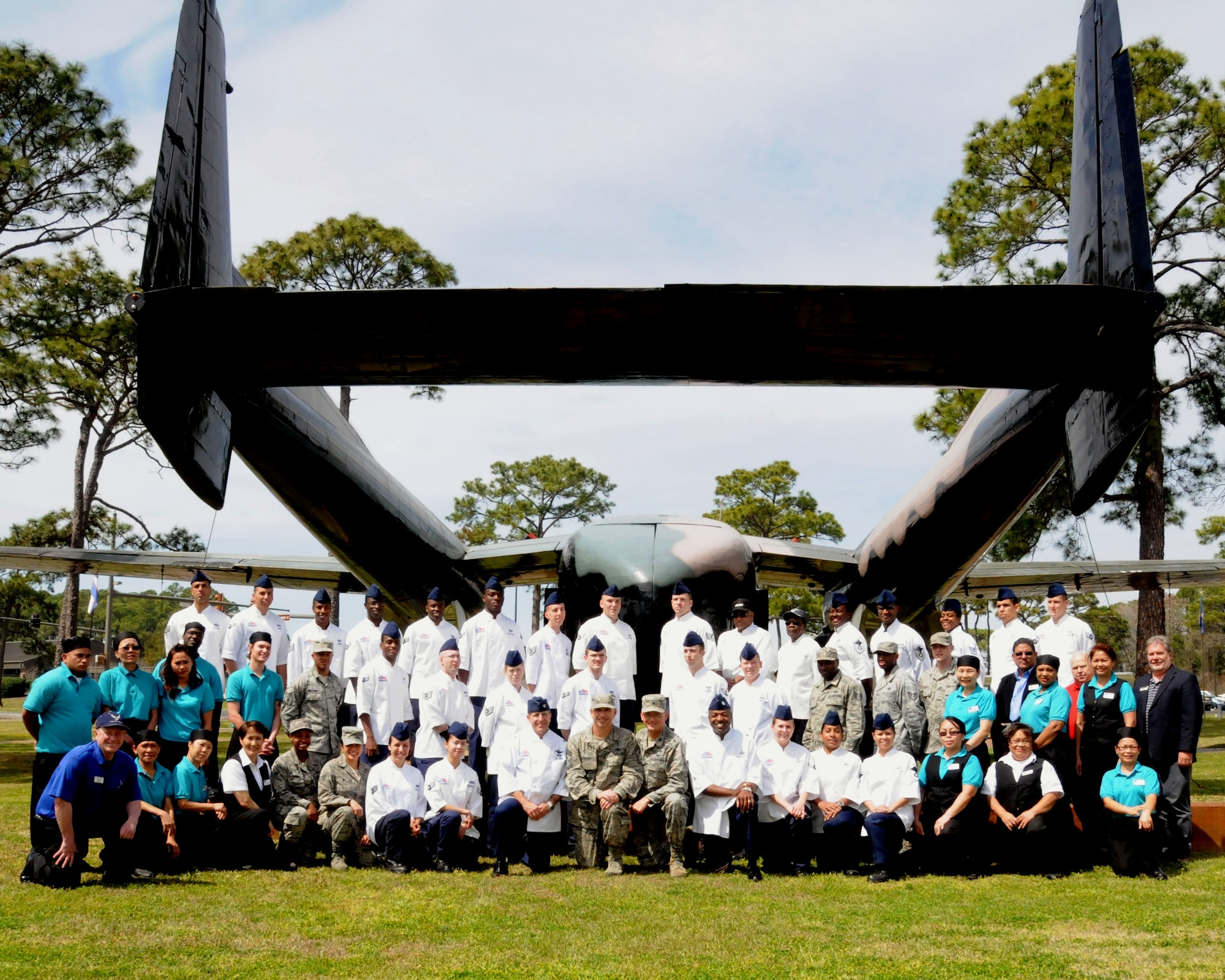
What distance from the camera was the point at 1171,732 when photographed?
8.58 m

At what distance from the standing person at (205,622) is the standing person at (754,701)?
17.8 ft

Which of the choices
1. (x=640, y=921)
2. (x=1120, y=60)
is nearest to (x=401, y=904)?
(x=640, y=921)

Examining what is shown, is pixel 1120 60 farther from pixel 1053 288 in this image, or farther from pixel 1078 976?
pixel 1078 976

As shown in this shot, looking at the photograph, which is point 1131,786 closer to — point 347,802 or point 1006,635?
point 1006,635

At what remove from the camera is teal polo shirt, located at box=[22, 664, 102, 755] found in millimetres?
8078

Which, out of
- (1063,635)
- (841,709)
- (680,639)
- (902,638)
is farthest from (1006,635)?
(680,639)

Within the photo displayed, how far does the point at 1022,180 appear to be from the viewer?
22719 mm

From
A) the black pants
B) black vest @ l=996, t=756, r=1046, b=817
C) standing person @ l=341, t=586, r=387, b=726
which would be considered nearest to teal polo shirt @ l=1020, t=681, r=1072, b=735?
black vest @ l=996, t=756, r=1046, b=817

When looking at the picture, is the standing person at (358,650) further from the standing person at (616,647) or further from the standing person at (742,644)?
the standing person at (742,644)

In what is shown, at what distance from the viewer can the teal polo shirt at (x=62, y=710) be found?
8078mm

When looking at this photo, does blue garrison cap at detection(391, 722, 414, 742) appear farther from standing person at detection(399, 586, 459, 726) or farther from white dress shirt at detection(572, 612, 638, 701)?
white dress shirt at detection(572, 612, 638, 701)

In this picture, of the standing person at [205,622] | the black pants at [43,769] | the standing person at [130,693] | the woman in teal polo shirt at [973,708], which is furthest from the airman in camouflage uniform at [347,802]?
the woman in teal polo shirt at [973,708]

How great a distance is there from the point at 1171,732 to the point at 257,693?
313 inches

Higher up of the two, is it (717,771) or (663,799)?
(717,771)
